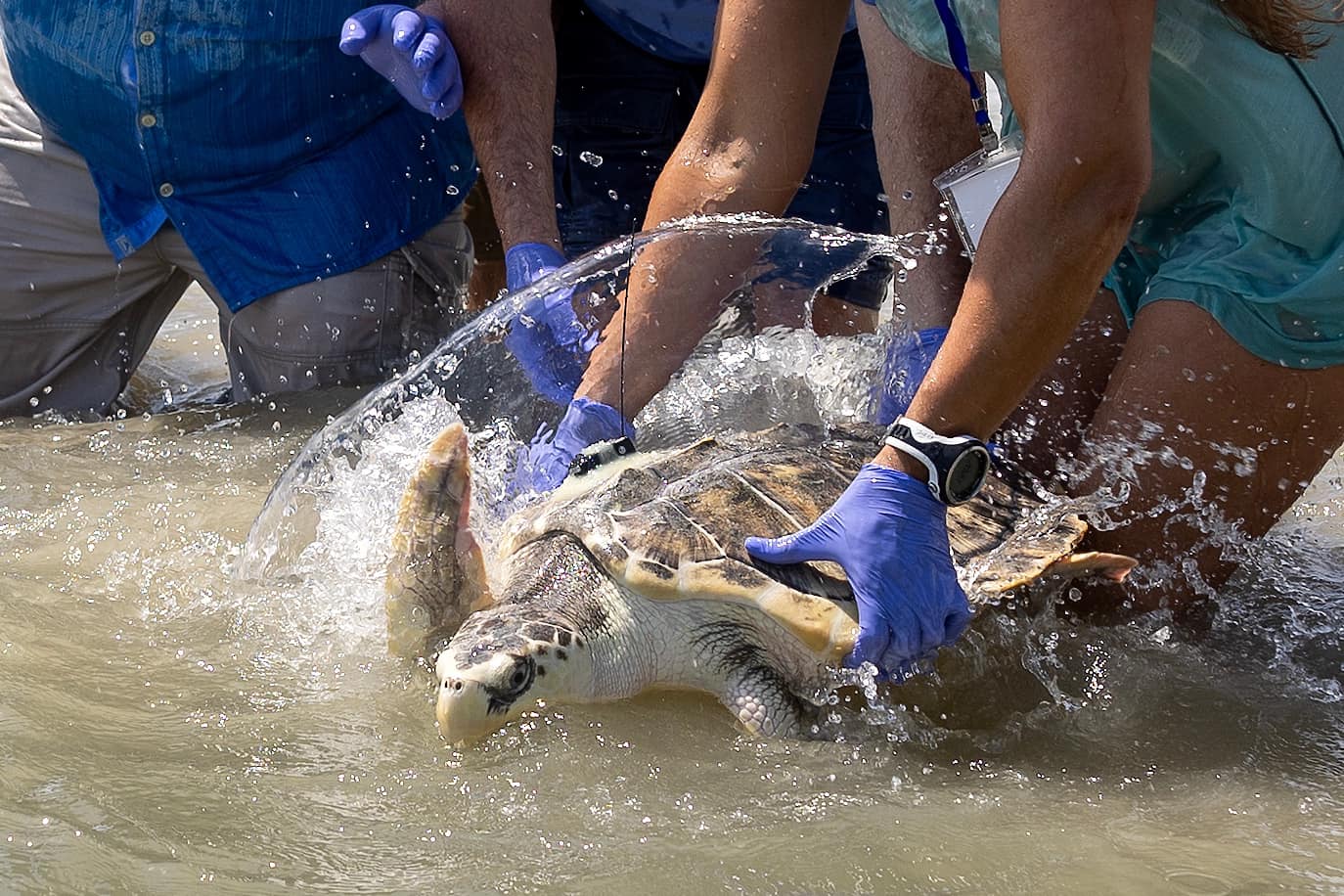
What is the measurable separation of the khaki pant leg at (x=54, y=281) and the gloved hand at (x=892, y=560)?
2.30m

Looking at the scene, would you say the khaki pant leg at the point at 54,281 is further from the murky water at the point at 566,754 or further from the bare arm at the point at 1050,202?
the bare arm at the point at 1050,202

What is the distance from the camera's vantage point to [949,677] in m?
1.97

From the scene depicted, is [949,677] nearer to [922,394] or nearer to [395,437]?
[922,394]

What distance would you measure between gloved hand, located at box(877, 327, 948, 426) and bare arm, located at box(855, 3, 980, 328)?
0.07m

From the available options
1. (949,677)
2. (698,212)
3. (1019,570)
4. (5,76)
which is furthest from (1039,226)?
(5,76)

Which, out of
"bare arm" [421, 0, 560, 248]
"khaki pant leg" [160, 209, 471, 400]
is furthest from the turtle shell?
"khaki pant leg" [160, 209, 471, 400]

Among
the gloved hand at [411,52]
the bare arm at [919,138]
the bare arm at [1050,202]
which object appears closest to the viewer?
the bare arm at [1050,202]

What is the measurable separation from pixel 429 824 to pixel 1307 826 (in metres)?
1.00

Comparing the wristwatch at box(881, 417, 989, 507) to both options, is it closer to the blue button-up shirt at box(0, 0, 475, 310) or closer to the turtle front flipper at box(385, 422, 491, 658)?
the turtle front flipper at box(385, 422, 491, 658)

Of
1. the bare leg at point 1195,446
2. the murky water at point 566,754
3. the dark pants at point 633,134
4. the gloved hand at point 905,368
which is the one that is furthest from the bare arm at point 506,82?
the bare leg at point 1195,446

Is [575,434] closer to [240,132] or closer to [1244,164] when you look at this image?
[1244,164]

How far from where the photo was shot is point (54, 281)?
11.1ft

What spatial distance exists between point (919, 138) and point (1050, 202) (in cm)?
94

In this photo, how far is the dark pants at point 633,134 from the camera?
124 inches
